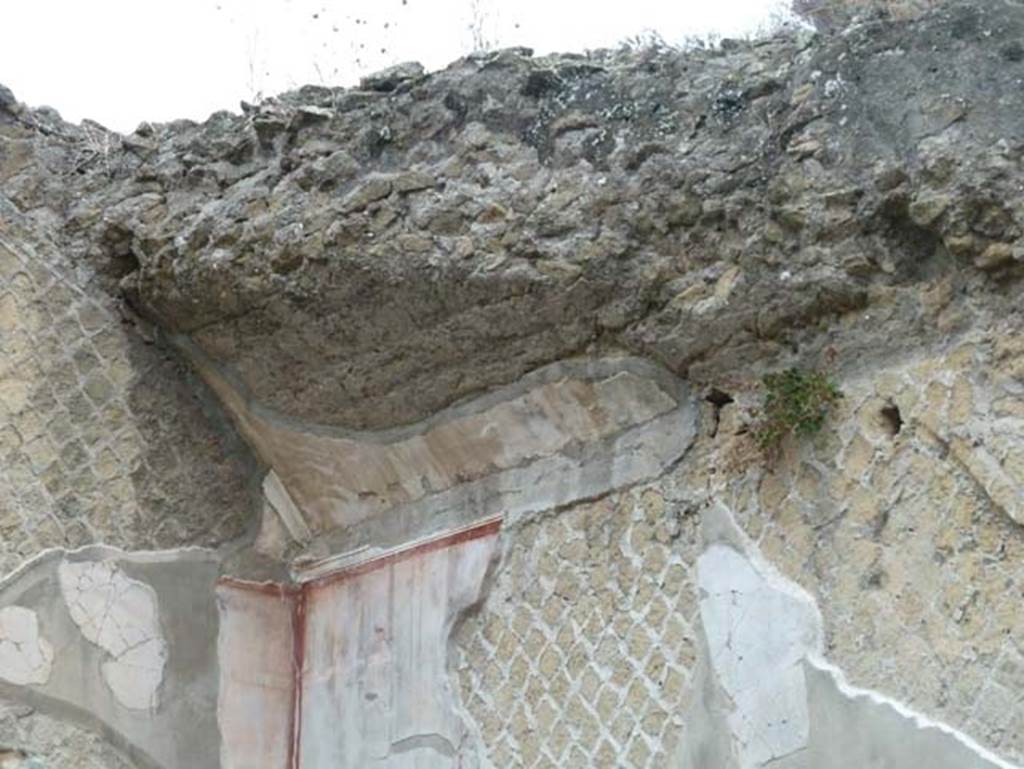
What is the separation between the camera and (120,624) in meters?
4.37

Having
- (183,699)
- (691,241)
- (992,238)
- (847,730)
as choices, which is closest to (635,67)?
(691,241)

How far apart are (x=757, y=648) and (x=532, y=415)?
868mm

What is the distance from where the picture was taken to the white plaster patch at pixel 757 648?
3.50 metres

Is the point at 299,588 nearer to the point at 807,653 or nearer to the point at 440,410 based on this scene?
the point at 440,410

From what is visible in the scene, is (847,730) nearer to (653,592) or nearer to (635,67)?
(653,592)

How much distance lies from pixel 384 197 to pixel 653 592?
1.14 meters

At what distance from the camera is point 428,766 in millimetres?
4211

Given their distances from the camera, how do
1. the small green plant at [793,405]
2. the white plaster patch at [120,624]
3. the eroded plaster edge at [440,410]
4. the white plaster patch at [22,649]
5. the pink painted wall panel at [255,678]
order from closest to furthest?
the small green plant at [793,405], the eroded plaster edge at [440,410], the white plaster patch at [22,649], the white plaster patch at [120,624], the pink painted wall panel at [255,678]

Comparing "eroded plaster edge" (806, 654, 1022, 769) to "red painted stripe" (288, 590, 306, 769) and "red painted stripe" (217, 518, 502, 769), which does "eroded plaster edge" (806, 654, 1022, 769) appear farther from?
"red painted stripe" (288, 590, 306, 769)

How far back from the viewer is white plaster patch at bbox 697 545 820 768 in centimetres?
350

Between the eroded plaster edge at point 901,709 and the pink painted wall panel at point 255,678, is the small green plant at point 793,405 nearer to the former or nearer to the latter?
the eroded plaster edge at point 901,709

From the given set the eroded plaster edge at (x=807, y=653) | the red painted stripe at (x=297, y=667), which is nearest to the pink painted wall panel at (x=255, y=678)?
the red painted stripe at (x=297, y=667)

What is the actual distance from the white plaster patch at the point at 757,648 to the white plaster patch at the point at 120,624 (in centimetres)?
Answer: 146

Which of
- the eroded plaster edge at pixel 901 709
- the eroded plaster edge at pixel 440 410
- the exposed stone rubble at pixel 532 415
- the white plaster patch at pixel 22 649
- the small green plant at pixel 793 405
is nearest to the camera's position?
the eroded plaster edge at pixel 901 709
